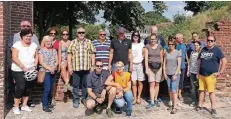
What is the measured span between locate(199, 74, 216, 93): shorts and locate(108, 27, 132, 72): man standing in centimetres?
159

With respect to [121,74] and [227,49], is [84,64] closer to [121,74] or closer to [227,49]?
[121,74]

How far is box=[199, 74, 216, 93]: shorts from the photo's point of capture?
6.61 meters

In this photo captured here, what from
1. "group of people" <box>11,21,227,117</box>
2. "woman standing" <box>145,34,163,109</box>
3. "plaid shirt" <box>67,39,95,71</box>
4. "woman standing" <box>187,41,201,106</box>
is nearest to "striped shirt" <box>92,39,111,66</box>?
"group of people" <box>11,21,227,117</box>

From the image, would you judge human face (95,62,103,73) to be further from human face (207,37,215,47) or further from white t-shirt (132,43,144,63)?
human face (207,37,215,47)

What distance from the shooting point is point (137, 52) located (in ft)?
23.0

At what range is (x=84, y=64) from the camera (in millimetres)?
6629

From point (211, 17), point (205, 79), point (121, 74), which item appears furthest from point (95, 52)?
point (211, 17)

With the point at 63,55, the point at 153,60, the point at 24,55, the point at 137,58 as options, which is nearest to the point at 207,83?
the point at 153,60

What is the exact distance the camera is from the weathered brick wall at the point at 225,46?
852 centimetres

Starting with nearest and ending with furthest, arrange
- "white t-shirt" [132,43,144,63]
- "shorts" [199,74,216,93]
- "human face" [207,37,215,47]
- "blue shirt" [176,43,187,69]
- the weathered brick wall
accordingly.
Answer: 1. "human face" [207,37,215,47]
2. "shorts" [199,74,216,93]
3. "white t-shirt" [132,43,144,63]
4. "blue shirt" [176,43,187,69]
5. the weathered brick wall

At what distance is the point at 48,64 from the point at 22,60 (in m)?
0.55

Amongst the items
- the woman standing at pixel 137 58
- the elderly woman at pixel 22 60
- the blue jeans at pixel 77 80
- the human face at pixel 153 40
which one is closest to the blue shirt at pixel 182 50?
the human face at pixel 153 40

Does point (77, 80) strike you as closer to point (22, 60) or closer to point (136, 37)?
point (22, 60)

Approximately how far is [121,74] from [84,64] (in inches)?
32.8
